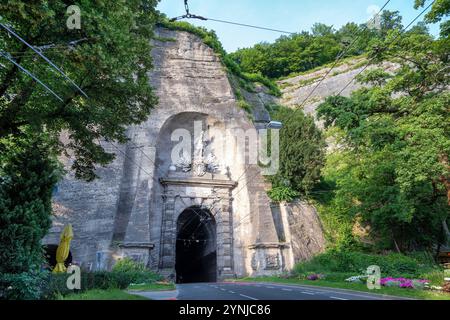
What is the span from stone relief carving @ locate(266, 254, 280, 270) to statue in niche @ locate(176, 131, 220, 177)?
7340 mm

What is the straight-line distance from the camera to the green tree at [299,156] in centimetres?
2311

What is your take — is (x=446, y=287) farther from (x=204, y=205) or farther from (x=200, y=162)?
(x=200, y=162)

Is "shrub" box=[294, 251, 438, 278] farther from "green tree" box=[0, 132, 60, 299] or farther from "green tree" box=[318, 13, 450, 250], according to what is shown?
"green tree" box=[0, 132, 60, 299]

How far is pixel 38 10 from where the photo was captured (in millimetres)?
7746

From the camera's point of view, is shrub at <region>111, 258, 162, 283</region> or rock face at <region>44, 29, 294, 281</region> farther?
rock face at <region>44, 29, 294, 281</region>

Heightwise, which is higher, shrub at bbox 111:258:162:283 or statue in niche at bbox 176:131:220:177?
statue in niche at bbox 176:131:220:177

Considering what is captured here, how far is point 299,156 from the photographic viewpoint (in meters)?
23.4

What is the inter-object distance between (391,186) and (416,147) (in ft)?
13.4

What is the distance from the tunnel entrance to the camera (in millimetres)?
24016

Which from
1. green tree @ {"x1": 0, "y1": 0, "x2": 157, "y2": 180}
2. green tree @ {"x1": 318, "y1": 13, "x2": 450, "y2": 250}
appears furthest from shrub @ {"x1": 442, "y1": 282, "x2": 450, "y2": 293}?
green tree @ {"x1": 0, "y1": 0, "x2": 157, "y2": 180}

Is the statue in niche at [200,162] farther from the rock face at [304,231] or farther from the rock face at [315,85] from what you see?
the rock face at [315,85]

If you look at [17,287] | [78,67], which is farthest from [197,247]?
[78,67]

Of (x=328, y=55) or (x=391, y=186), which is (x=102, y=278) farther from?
(x=328, y=55)
